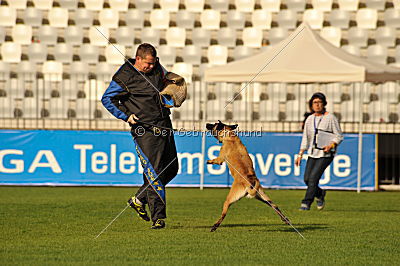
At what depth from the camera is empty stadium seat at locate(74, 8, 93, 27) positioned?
71.9ft

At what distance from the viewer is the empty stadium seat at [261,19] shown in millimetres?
21906

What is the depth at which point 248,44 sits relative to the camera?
71.3 ft

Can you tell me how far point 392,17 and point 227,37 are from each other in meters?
4.40

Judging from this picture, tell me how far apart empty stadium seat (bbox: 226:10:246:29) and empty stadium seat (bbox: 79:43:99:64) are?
145 inches

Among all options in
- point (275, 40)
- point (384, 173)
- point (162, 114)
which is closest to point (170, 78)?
point (162, 114)

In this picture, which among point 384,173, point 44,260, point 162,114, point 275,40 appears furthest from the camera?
point 275,40

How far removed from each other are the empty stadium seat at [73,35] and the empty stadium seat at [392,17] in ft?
26.8

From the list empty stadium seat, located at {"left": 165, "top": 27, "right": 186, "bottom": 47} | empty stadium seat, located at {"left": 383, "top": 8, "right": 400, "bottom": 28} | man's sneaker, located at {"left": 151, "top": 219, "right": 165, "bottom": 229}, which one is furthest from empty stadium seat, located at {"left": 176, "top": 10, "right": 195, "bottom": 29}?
man's sneaker, located at {"left": 151, "top": 219, "right": 165, "bottom": 229}

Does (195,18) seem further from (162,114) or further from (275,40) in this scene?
(162,114)

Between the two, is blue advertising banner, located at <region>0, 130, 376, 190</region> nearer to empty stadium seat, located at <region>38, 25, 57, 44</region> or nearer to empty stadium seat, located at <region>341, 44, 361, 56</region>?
empty stadium seat, located at <region>341, 44, 361, 56</region>

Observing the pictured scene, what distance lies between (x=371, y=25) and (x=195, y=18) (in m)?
4.74

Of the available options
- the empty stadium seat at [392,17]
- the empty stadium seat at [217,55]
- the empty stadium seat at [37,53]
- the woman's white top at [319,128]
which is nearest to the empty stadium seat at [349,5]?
the empty stadium seat at [392,17]

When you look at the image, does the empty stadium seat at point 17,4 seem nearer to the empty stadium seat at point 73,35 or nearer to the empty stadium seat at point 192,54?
the empty stadium seat at point 73,35

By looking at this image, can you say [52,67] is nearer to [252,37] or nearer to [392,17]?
[252,37]
